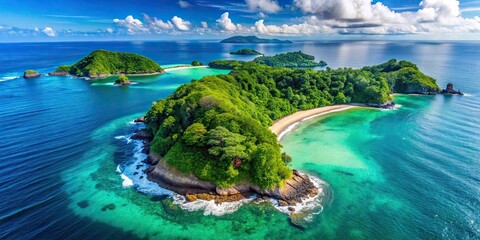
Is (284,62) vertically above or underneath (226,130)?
underneath

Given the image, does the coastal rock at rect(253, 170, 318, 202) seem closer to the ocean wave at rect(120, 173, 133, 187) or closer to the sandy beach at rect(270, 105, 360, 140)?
the ocean wave at rect(120, 173, 133, 187)

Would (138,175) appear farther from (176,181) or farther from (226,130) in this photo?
(226,130)

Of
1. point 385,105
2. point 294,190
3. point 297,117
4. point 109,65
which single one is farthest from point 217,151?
point 109,65

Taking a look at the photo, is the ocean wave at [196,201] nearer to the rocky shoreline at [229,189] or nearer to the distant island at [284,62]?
the rocky shoreline at [229,189]

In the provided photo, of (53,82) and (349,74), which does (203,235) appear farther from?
(53,82)

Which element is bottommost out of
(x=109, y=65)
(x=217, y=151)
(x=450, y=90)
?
(x=450, y=90)

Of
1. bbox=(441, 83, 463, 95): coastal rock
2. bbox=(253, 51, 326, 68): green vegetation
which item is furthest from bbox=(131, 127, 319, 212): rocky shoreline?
bbox=(253, 51, 326, 68): green vegetation

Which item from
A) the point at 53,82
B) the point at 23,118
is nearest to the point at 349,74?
the point at 23,118
